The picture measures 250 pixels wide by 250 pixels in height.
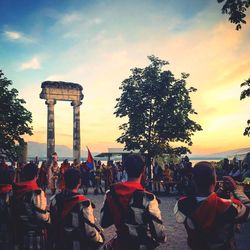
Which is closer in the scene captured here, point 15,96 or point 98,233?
point 98,233

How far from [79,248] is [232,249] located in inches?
74.2

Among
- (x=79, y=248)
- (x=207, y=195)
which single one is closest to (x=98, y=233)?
(x=79, y=248)

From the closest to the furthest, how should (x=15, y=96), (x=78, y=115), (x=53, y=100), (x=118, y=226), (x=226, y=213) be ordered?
(x=226, y=213) < (x=118, y=226) < (x=15, y=96) < (x=53, y=100) < (x=78, y=115)

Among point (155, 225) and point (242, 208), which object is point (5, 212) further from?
point (242, 208)

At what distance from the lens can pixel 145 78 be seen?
23.8m

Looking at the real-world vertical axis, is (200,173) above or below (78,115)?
below

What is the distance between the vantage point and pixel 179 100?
23156mm

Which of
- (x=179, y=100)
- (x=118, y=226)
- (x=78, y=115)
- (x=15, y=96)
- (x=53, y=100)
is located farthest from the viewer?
(x=78, y=115)

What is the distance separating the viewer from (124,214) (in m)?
3.59

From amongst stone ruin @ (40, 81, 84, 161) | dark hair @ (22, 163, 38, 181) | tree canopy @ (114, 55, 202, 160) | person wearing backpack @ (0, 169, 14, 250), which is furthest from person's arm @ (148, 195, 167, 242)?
stone ruin @ (40, 81, 84, 161)

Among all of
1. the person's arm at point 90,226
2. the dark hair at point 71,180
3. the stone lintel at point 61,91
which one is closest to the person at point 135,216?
the person's arm at point 90,226

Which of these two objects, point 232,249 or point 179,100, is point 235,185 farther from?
point 179,100

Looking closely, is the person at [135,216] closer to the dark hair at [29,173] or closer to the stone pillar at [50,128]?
the dark hair at [29,173]

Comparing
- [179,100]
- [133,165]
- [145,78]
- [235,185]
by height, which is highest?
[145,78]
